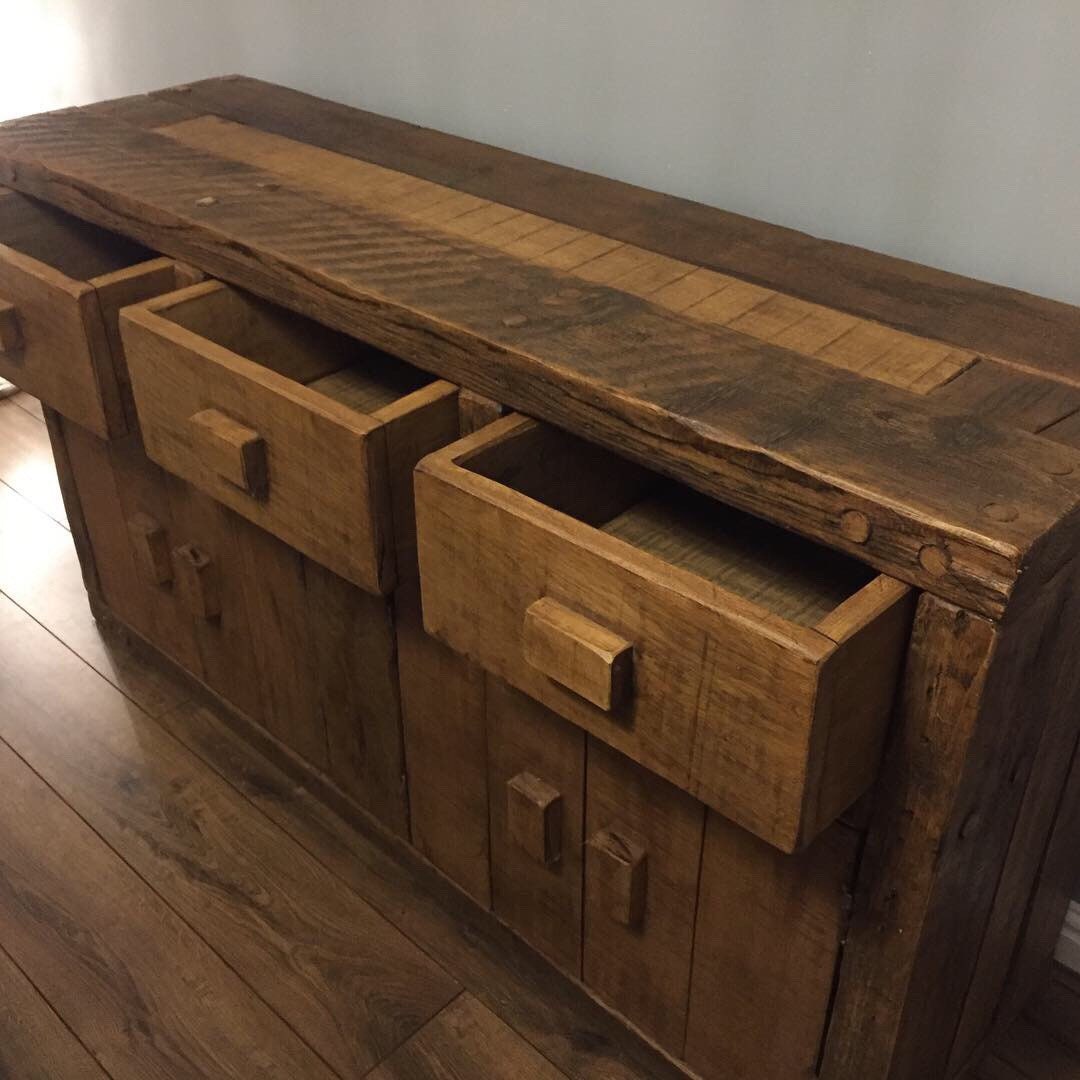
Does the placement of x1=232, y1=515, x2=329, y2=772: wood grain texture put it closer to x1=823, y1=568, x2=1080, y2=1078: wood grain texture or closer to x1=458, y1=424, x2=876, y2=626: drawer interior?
x1=458, y1=424, x2=876, y2=626: drawer interior

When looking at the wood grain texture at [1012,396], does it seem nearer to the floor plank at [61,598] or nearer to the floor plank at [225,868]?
the floor plank at [225,868]

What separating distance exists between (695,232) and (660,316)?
0.23 m

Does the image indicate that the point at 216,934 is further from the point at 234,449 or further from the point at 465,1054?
the point at 234,449

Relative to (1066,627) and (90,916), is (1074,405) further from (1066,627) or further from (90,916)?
(90,916)

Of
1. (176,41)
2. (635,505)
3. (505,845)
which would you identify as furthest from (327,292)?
(176,41)

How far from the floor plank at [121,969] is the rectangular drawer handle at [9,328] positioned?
577 millimetres

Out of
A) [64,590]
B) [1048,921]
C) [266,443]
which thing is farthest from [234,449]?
[64,590]

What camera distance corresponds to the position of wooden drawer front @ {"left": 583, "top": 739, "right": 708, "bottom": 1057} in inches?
40.8

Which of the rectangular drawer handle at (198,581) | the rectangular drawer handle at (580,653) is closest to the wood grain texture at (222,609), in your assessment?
the rectangular drawer handle at (198,581)

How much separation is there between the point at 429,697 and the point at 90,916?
510 mm

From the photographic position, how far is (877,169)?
1183 millimetres

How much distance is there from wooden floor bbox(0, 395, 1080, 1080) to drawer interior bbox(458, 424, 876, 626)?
1.67ft

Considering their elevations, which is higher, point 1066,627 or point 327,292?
point 327,292

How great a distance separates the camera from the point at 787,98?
1.21 m
